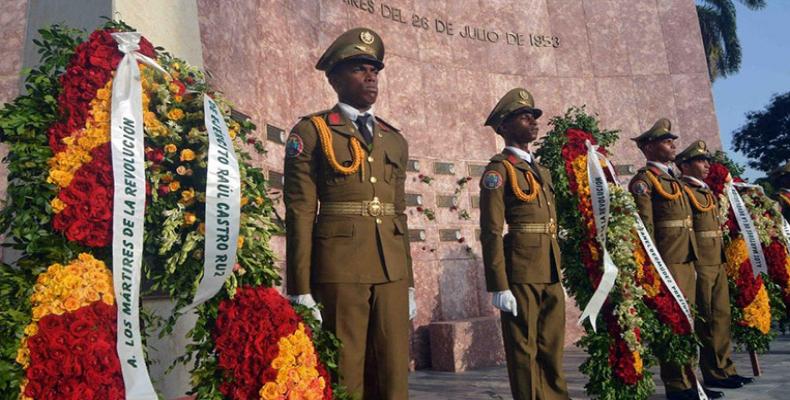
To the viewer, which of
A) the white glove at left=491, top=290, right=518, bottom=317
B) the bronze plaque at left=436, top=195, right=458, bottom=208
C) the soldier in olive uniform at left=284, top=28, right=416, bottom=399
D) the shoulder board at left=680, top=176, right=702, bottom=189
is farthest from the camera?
the bronze plaque at left=436, top=195, right=458, bottom=208

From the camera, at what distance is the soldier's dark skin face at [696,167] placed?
6996mm

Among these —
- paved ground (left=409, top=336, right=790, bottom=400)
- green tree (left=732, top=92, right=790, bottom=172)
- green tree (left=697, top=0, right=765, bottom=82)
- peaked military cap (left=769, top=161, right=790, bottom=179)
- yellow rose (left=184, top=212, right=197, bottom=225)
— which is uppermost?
green tree (left=697, top=0, right=765, bottom=82)

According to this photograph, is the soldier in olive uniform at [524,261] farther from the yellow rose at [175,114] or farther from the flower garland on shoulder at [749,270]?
the flower garland on shoulder at [749,270]

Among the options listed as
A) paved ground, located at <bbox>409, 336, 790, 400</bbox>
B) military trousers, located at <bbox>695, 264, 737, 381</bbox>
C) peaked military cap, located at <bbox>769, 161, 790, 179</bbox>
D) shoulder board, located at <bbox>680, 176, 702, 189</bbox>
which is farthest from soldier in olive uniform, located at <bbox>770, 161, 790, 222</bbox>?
military trousers, located at <bbox>695, 264, 737, 381</bbox>

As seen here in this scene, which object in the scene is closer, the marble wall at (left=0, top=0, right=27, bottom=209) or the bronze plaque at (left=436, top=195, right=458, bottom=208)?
the marble wall at (left=0, top=0, right=27, bottom=209)

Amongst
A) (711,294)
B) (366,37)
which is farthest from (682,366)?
(366,37)

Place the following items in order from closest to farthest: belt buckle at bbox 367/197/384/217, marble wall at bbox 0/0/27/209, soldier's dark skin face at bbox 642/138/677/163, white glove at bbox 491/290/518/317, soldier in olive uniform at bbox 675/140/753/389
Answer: belt buckle at bbox 367/197/384/217 → white glove at bbox 491/290/518/317 → marble wall at bbox 0/0/27/209 → soldier in olive uniform at bbox 675/140/753/389 → soldier's dark skin face at bbox 642/138/677/163

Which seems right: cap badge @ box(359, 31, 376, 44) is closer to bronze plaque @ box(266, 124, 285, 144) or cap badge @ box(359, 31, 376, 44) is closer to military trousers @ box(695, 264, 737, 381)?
bronze plaque @ box(266, 124, 285, 144)

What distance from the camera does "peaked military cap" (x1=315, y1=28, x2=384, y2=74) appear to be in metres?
3.71

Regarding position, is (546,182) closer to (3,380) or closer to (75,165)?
(75,165)

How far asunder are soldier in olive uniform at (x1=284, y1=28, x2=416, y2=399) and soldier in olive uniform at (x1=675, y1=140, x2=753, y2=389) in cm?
400

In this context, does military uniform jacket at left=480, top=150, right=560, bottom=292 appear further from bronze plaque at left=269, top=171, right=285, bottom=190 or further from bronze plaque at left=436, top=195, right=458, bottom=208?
bronze plaque at left=436, top=195, right=458, bottom=208

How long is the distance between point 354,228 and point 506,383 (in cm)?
390

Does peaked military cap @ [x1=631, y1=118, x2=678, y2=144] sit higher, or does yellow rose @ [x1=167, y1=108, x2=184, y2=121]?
peaked military cap @ [x1=631, y1=118, x2=678, y2=144]
